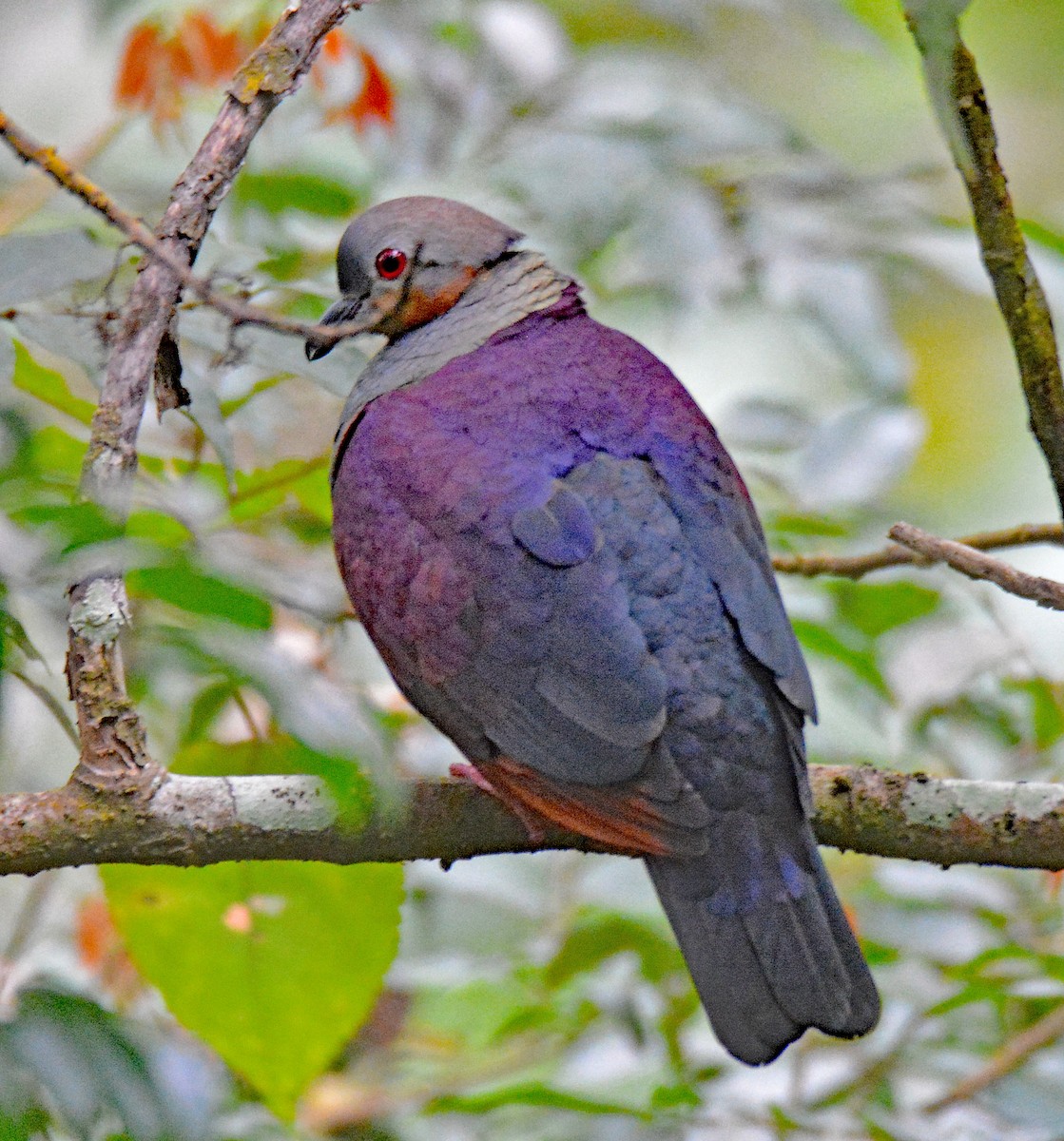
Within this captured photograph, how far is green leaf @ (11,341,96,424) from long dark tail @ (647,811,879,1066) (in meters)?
0.95

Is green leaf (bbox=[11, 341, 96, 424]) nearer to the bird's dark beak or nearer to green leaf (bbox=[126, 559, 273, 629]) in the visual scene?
the bird's dark beak

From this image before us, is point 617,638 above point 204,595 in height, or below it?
below

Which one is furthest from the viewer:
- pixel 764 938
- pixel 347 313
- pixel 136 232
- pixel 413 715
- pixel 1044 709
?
pixel 413 715

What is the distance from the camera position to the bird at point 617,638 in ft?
6.02

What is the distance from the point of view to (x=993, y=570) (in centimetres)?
173

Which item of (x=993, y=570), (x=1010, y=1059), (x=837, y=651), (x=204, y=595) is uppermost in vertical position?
(x=204, y=595)

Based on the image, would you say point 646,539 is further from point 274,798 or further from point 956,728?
point 956,728

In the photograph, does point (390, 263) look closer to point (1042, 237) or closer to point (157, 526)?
point (157, 526)

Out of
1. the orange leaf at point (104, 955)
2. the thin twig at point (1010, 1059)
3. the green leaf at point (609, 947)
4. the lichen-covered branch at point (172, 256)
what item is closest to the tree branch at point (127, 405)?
the lichen-covered branch at point (172, 256)

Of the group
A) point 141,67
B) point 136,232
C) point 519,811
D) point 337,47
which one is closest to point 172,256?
point 136,232

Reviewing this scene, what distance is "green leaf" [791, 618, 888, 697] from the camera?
7.53 ft

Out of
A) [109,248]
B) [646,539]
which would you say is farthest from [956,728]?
[109,248]

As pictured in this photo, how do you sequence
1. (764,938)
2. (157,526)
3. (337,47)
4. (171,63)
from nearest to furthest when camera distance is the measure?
1. (764,938)
2. (157,526)
3. (337,47)
4. (171,63)

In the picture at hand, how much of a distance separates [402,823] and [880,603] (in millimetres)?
1368
